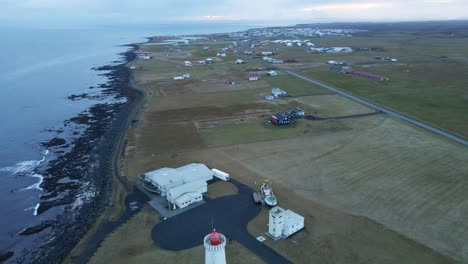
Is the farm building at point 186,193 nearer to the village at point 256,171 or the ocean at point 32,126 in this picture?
the village at point 256,171

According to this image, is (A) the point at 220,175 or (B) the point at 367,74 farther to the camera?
(B) the point at 367,74

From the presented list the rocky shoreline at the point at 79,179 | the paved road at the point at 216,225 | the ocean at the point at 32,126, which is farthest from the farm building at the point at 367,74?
the paved road at the point at 216,225

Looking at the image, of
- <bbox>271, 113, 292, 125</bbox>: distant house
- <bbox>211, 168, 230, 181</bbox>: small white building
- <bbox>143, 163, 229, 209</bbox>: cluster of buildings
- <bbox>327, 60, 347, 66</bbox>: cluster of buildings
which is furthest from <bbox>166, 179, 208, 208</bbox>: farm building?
<bbox>327, 60, 347, 66</bbox>: cluster of buildings

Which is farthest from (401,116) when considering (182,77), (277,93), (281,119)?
(182,77)

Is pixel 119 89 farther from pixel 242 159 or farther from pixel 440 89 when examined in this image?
pixel 440 89

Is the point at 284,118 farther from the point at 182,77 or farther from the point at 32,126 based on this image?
the point at 182,77

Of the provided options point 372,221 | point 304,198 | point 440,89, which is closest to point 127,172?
point 304,198

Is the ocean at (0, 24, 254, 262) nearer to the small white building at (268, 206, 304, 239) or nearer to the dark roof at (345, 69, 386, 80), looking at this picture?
the small white building at (268, 206, 304, 239)
